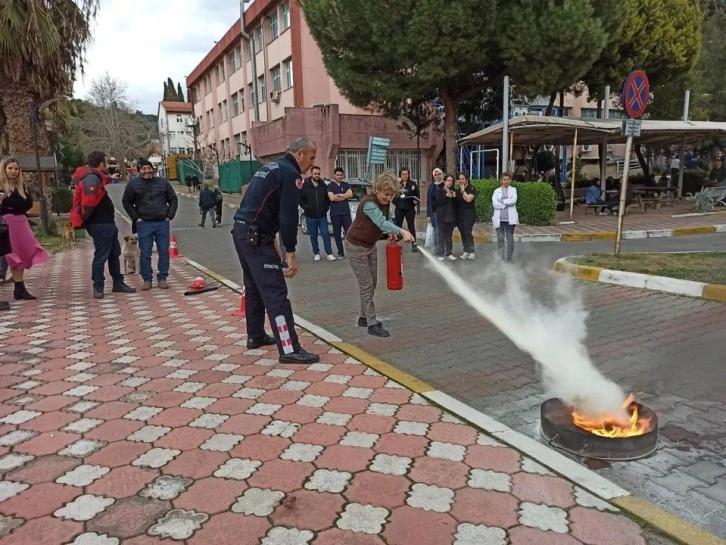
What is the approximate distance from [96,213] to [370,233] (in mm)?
4272

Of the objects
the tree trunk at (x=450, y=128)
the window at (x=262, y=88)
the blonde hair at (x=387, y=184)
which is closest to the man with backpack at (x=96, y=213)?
the blonde hair at (x=387, y=184)

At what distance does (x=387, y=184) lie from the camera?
17.9ft

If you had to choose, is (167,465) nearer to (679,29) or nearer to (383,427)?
(383,427)

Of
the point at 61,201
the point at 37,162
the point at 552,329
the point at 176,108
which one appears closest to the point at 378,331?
the point at 552,329

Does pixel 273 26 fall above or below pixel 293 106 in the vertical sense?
above

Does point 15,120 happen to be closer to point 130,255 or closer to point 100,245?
point 130,255

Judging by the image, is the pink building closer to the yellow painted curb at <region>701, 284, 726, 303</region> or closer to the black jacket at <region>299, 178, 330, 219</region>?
the black jacket at <region>299, 178, 330, 219</region>

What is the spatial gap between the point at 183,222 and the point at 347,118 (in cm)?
896

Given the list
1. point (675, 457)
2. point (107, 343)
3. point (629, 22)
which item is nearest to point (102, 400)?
point (107, 343)

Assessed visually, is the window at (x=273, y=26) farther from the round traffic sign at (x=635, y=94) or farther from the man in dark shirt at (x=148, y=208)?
the round traffic sign at (x=635, y=94)

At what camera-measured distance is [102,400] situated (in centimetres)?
396

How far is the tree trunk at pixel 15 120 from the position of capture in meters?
15.6

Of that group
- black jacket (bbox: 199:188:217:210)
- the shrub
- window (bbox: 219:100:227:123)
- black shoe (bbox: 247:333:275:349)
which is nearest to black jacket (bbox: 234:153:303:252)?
black shoe (bbox: 247:333:275:349)

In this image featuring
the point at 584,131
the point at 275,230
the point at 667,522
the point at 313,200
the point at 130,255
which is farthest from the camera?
the point at 584,131
